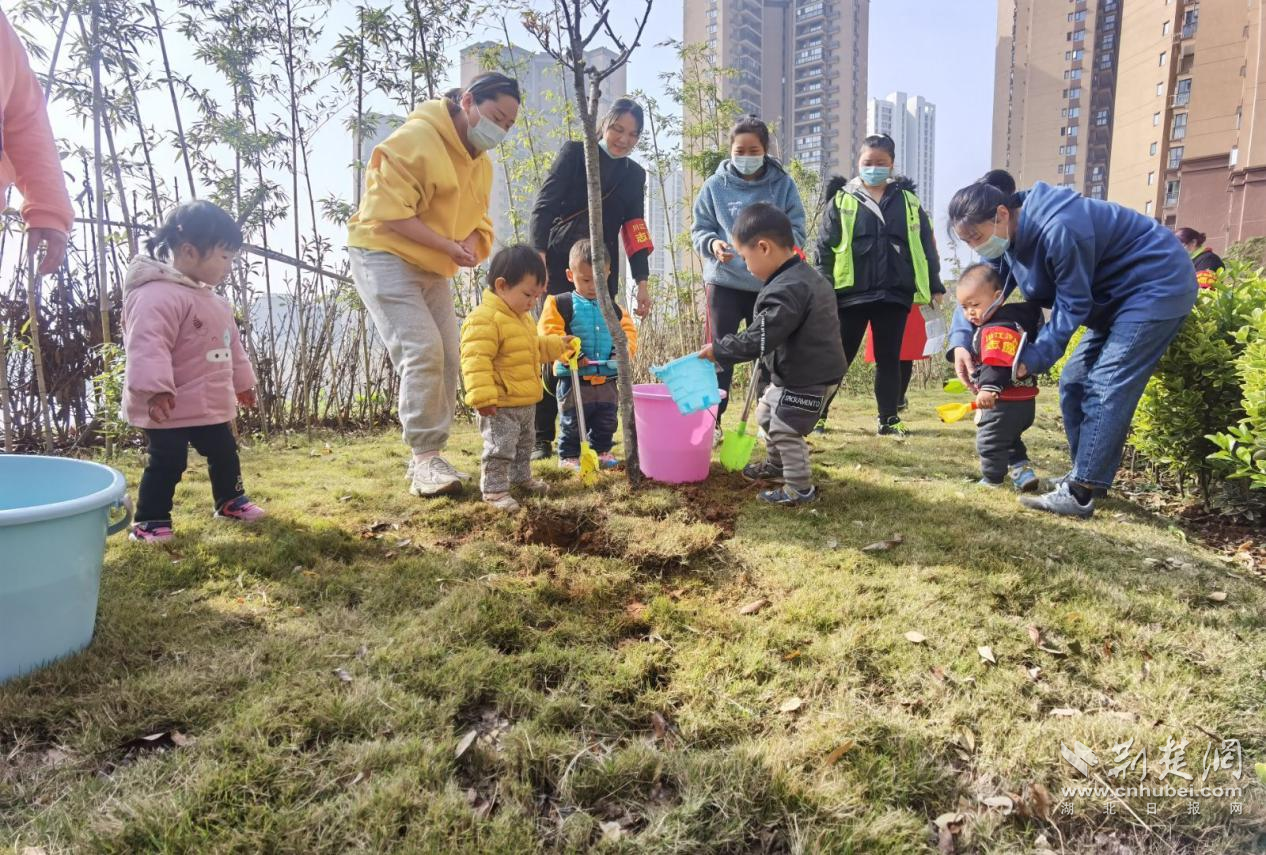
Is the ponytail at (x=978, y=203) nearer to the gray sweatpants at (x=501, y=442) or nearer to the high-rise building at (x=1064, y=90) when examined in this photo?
the gray sweatpants at (x=501, y=442)

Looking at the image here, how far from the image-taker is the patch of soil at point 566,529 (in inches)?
99.9

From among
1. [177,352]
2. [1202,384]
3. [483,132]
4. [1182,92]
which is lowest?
[1202,384]

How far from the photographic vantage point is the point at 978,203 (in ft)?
9.73

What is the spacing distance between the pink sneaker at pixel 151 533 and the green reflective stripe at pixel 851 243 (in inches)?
151

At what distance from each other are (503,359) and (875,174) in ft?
9.19

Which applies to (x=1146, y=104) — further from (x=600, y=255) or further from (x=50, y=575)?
(x=50, y=575)

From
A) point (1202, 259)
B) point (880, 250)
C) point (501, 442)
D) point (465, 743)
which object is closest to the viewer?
point (465, 743)

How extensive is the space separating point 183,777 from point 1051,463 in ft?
14.5

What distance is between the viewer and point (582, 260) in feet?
11.7

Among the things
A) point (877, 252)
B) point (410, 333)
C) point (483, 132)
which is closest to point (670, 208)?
point (877, 252)

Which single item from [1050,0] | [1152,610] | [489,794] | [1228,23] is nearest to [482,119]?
[489,794]

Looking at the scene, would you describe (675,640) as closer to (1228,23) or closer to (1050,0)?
(1228,23)

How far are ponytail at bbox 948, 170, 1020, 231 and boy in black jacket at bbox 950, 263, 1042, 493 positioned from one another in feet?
1.06

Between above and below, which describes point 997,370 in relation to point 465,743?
above
